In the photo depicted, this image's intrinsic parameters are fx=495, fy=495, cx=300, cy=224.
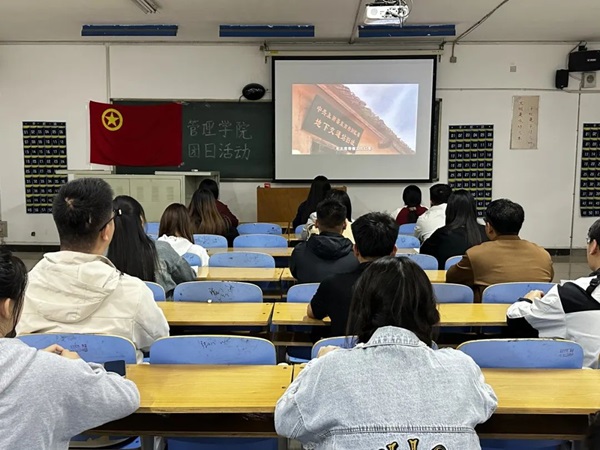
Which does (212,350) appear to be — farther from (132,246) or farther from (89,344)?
(132,246)

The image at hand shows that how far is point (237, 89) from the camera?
7.37 m

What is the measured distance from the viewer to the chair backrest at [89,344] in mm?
1751

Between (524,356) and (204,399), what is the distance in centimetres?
118

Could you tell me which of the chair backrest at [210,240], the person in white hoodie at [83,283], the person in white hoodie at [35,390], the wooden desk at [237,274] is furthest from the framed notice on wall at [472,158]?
the person in white hoodie at [35,390]

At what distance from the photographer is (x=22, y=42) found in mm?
7309

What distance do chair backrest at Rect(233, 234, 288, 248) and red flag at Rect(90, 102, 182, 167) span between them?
3098 millimetres

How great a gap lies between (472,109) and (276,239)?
4282mm

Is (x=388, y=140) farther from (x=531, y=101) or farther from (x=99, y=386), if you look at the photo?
(x=99, y=386)

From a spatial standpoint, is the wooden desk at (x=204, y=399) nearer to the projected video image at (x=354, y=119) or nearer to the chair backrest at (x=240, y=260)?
the chair backrest at (x=240, y=260)

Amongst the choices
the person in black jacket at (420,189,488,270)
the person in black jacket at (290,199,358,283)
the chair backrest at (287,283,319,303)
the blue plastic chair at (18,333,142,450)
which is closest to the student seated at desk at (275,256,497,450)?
the blue plastic chair at (18,333,142,450)

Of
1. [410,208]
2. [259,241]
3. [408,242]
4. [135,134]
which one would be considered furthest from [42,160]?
[408,242]

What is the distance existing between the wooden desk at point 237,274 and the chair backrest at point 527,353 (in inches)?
65.1

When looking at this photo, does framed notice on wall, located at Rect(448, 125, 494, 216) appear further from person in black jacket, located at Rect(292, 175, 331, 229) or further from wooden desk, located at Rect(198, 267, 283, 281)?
wooden desk, located at Rect(198, 267, 283, 281)

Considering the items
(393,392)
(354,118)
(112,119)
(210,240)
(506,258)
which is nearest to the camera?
(393,392)
